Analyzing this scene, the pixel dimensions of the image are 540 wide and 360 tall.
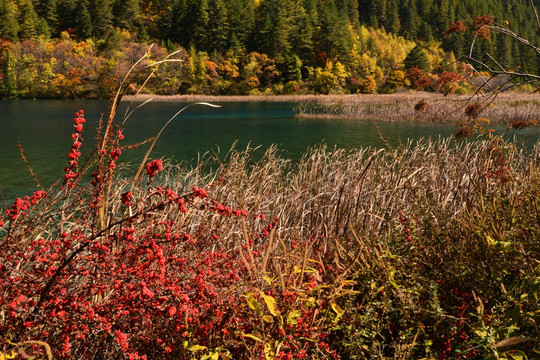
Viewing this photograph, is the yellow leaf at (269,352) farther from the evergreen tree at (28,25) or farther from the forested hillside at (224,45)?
the evergreen tree at (28,25)

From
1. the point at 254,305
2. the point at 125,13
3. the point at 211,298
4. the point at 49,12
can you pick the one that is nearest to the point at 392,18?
the point at 125,13

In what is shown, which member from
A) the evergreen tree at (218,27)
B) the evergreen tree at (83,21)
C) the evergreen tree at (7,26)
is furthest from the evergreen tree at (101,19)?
the evergreen tree at (218,27)

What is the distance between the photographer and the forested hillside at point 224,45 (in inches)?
2869

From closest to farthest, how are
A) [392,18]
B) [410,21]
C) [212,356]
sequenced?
1. [212,356]
2. [410,21]
3. [392,18]

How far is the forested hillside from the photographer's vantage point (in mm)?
72875

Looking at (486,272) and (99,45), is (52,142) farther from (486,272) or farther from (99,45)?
(99,45)

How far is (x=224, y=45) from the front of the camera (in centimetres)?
9931

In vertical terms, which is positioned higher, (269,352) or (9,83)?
(269,352)

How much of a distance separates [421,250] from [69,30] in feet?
372

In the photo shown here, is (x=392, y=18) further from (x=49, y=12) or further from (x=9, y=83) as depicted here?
(x=9, y=83)

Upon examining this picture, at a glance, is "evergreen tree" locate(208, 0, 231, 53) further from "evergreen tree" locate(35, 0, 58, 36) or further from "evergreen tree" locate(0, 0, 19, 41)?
"evergreen tree" locate(0, 0, 19, 41)

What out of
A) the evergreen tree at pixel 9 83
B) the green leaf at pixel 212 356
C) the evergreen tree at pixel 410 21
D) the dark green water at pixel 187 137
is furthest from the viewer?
the evergreen tree at pixel 410 21

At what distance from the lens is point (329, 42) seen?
307ft

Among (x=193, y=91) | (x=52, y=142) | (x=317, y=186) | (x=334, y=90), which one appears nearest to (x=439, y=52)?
(x=334, y=90)
